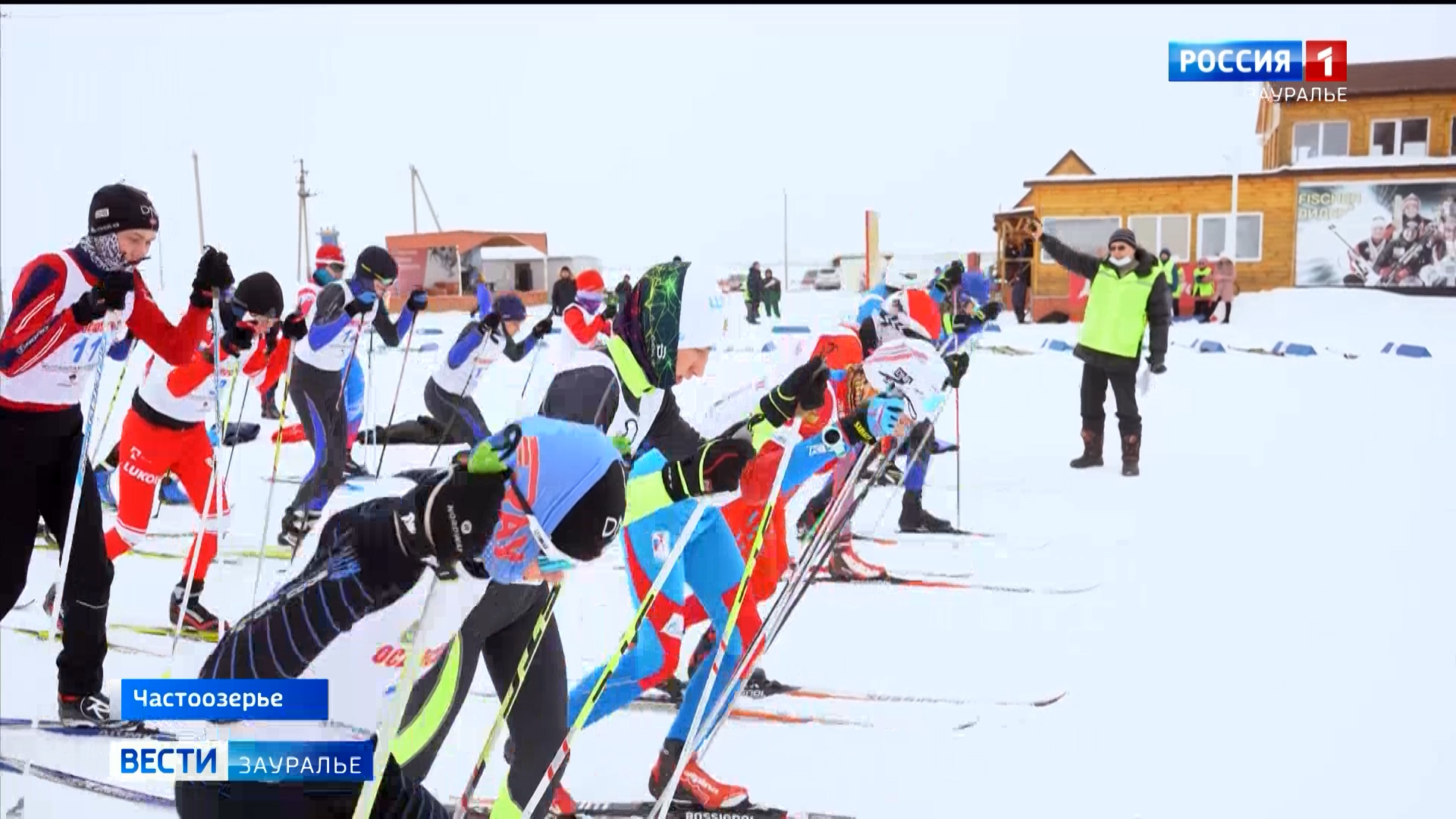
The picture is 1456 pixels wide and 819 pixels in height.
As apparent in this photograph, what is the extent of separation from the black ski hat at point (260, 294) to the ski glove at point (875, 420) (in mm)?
2896

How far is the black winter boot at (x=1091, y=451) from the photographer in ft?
27.5

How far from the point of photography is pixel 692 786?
294 cm

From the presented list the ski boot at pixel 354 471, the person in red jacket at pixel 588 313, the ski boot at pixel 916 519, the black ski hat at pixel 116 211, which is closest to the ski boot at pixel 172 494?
the ski boot at pixel 354 471

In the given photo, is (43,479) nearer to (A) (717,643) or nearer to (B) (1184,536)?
(A) (717,643)

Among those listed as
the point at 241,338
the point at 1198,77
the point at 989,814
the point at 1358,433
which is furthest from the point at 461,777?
the point at 1358,433

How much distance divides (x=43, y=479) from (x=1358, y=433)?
9308 mm

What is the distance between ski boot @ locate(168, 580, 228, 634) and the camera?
452 centimetres

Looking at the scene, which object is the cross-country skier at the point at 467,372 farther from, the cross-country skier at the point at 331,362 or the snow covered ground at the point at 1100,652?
the snow covered ground at the point at 1100,652

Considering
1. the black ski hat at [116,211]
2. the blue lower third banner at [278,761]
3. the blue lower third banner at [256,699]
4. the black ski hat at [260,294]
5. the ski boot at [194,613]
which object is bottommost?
the ski boot at [194,613]

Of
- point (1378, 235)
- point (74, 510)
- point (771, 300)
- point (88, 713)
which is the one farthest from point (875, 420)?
point (771, 300)

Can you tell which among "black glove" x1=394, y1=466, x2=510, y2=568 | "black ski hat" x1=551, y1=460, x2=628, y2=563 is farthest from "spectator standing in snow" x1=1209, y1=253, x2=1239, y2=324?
"black glove" x1=394, y1=466, x2=510, y2=568

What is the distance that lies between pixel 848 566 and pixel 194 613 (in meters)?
2.95

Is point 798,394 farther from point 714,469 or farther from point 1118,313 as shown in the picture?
point 1118,313

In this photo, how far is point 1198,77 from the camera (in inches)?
252
